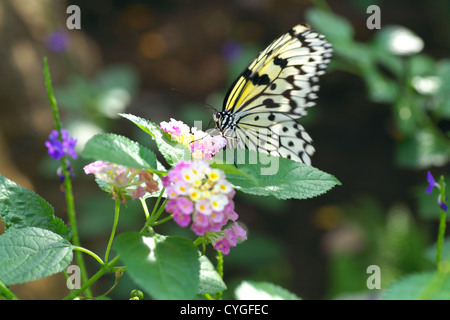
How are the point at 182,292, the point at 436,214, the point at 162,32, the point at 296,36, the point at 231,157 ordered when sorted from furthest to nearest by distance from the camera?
1. the point at 162,32
2. the point at 436,214
3. the point at 296,36
4. the point at 231,157
5. the point at 182,292

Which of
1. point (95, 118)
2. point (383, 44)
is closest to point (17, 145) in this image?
point (95, 118)

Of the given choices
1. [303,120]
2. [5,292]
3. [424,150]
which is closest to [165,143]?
[5,292]

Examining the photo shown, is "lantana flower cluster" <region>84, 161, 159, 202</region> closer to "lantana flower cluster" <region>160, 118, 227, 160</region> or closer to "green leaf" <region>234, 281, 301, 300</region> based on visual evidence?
"lantana flower cluster" <region>160, 118, 227, 160</region>

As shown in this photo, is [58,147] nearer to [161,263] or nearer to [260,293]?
[161,263]

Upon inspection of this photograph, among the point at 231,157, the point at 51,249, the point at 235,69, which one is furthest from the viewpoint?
the point at 235,69

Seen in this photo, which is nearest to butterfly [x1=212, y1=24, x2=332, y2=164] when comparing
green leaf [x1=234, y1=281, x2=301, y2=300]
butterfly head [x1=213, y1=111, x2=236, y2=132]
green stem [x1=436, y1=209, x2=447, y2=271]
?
butterfly head [x1=213, y1=111, x2=236, y2=132]

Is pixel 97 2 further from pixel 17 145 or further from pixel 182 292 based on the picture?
pixel 182 292

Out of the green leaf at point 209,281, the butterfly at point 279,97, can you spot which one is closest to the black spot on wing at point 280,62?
the butterfly at point 279,97
